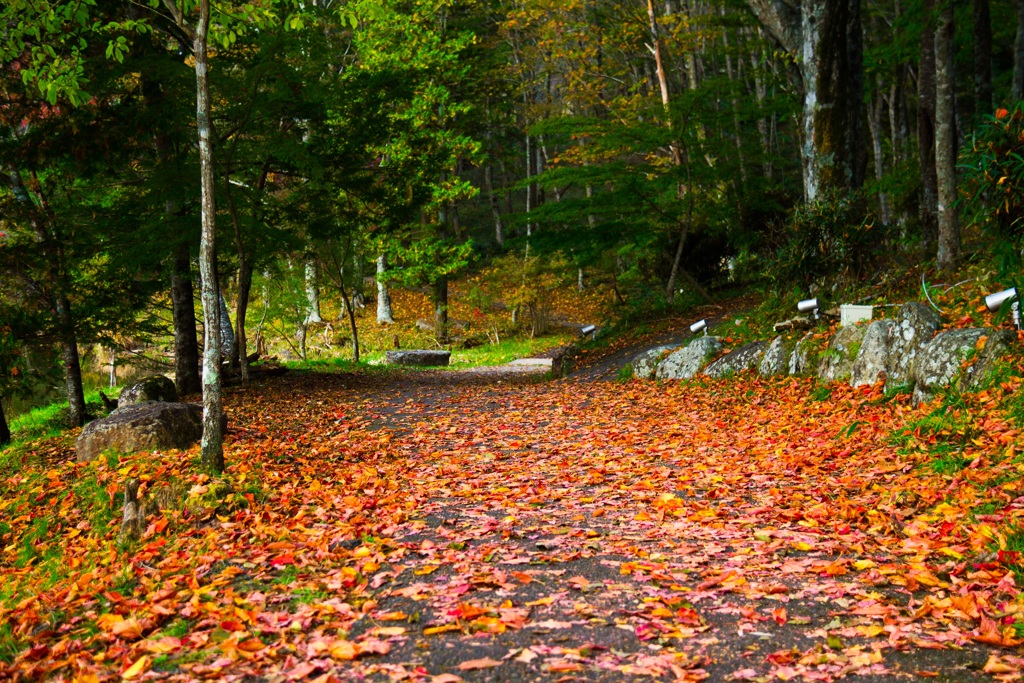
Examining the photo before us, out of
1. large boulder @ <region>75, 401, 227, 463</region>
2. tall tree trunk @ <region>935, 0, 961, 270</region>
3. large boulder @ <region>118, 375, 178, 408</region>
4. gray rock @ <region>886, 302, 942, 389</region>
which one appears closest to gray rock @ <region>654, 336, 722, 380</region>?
tall tree trunk @ <region>935, 0, 961, 270</region>

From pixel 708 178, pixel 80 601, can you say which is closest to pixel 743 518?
pixel 80 601

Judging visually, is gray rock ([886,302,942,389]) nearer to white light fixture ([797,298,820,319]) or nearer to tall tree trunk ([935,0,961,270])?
tall tree trunk ([935,0,961,270])

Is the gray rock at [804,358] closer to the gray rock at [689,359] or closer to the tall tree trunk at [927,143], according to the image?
the gray rock at [689,359]

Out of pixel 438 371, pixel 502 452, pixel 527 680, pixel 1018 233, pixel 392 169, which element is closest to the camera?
pixel 527 680

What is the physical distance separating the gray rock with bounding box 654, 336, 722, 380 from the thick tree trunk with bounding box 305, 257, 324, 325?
982cm

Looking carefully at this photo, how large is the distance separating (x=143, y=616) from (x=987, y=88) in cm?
1596

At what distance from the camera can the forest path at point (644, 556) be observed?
313 centimetres

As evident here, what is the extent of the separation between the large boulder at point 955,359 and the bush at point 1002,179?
76 centimetres

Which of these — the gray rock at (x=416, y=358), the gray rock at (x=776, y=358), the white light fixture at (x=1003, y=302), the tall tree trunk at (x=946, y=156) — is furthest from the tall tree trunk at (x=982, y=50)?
the gray rock at (x=416, y=358)

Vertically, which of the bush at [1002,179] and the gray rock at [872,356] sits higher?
the bush at [1002,179]

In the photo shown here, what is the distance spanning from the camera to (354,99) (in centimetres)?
1202

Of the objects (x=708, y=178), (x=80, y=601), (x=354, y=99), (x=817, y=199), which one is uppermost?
(x=354, y=99)

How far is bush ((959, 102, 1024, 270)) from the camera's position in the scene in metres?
5.51

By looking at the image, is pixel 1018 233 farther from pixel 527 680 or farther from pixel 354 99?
pixel 354 99
